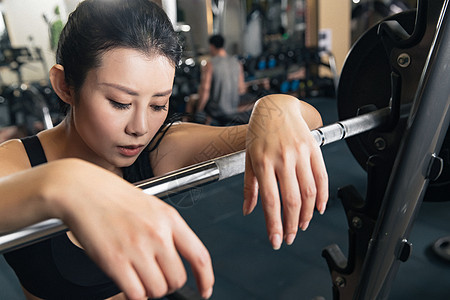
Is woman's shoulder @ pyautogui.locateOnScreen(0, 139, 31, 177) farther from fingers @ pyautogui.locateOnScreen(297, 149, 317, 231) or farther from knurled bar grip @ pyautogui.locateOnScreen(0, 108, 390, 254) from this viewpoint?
fingers @ pyautogui.locateOnScreen(297, 149, 317, 231)

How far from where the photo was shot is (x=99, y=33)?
47 centimetres

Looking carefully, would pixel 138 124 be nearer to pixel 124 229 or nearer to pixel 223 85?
pixel 124 229

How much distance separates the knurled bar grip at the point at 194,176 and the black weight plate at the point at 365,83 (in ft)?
0.38

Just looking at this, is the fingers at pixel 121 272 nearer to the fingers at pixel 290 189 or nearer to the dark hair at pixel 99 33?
the fingers at pixel 290 189

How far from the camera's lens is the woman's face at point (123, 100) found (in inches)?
18.2

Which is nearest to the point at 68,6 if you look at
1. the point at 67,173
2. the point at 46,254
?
the point at 67,173

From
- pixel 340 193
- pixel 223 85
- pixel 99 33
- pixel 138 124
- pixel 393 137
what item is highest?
pixel 99 33

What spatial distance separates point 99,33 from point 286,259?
1.32 metres

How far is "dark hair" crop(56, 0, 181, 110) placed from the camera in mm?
471

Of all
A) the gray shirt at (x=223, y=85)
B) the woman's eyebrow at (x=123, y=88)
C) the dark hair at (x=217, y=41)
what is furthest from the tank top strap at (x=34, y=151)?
the dark hair at (x=217, y=41)

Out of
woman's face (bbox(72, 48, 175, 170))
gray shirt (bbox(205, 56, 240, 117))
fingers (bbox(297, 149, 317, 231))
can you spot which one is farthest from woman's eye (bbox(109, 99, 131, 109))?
gray shirt (bbox(205, 56, 240, 117))

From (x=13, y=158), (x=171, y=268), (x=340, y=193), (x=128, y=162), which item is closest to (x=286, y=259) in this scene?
(x=340, y=193)

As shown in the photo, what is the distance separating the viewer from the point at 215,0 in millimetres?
4070

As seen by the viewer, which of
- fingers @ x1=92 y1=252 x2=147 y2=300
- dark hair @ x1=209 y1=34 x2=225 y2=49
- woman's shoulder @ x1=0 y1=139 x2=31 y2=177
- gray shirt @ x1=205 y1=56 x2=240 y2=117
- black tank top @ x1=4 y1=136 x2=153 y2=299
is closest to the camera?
fingers @ x1=92 y1=252 x2=147 y2=300
